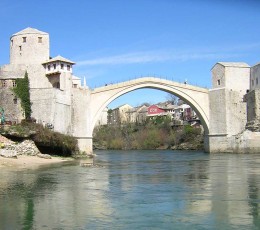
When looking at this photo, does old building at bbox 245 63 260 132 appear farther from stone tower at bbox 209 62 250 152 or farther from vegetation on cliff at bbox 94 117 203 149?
vegetation on cliff at bbox 94 117 203 149

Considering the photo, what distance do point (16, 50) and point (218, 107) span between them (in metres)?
22.6

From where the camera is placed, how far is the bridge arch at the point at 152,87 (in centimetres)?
4212

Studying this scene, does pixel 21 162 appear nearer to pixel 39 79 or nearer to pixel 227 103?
pixel 39 79

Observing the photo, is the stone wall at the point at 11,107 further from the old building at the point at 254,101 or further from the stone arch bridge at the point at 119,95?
the old building at the point at 254,101

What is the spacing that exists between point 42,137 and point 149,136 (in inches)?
1469

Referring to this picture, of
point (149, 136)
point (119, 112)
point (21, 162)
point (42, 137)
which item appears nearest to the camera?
point (21, 162)

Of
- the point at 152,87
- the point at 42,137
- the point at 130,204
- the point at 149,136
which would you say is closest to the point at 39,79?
the point at 42,137

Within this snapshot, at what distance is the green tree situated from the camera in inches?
1407

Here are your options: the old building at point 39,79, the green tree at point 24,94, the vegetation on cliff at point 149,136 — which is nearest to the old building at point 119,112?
the vegetation on cliff at point 149,136

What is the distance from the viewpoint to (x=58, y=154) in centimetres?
3550

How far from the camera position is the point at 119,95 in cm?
4369

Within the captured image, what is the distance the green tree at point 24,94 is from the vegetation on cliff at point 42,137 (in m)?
2.60

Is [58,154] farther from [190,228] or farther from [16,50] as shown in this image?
[190,228]

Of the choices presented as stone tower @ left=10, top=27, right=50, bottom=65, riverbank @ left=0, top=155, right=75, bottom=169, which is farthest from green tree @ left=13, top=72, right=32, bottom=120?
riverbank @ left=0, top=155, right=75, bottom=169
